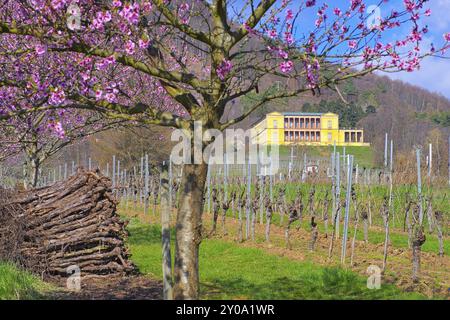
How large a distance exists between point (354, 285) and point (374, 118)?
92.9 meters

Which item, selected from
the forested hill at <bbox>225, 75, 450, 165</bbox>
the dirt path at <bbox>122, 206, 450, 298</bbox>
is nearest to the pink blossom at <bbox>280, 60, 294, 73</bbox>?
the dirt path at <bbox>122, 206, 450, 298</bbox>

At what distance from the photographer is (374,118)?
316 ft

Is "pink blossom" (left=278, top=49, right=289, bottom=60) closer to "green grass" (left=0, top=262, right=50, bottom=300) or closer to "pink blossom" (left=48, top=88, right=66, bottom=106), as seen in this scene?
"pink blossom" (left=48, top=88, right=66, bottom=106)

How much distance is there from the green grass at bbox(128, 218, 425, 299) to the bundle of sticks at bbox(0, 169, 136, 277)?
2.98 ft

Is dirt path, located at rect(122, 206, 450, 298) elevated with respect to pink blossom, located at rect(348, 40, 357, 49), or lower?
lower

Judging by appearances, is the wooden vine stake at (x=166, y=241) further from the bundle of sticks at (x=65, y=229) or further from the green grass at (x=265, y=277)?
the bundle of sticks at (x=65, y=229)

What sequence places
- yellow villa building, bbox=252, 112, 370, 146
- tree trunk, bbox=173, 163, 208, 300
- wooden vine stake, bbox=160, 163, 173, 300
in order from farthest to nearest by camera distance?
yellow villa building, bbox=252, 112, 370, 146, tree trunk, bbox=173, 163, 208, 300, wooden vine stake, bbox=160, 163, 173, 300

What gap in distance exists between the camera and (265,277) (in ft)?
28.2

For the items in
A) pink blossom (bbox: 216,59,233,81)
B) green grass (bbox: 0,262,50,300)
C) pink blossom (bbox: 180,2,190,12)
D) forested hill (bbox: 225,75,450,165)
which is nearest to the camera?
pink blossom (bbox: 216,59,233,81)

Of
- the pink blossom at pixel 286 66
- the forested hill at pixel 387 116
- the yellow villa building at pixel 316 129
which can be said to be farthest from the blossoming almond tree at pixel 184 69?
the yellow villa building at pixel 316 129

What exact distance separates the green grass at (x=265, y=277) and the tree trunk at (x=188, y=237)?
1.21 metres

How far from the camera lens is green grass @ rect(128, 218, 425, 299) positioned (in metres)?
7.12
